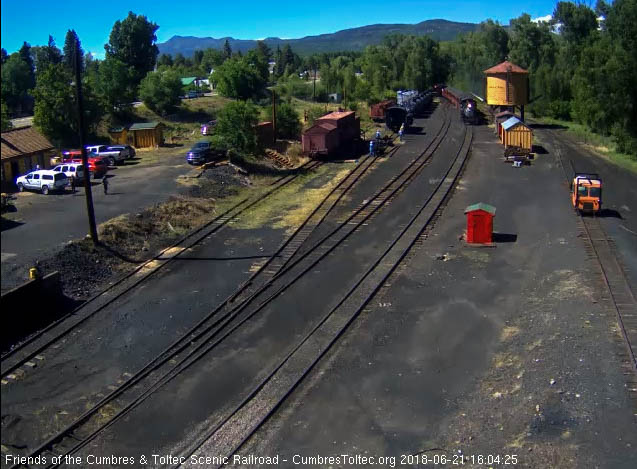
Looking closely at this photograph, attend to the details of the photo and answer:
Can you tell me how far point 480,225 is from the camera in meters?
22.0

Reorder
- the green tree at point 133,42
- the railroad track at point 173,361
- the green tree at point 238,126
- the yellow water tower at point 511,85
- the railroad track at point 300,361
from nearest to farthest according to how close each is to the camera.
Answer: the railroad track at point 300,361 < the railroad track at point 173,361 < the green tree at point 238,126 < the yellow water tower at point 511,85 < the green tree at point 133,42

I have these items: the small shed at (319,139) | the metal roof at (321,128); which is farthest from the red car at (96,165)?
the metal roof at (321,128)

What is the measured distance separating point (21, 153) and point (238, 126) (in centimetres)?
Answer: 1284

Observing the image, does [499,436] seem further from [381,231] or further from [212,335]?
[381,231]

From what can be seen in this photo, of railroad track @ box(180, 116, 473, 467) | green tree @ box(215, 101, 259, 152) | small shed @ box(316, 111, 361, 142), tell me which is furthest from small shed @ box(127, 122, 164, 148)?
railroad track @ box(180, 116, 473, 467)

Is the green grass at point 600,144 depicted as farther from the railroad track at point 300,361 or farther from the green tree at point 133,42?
the green tree at point 133,42

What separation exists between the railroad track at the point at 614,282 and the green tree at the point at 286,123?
29.5 meters

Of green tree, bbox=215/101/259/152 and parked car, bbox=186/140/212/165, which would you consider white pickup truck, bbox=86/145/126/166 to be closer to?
parked car, bbox=186/140/212/165

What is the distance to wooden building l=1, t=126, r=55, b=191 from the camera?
34.5 m

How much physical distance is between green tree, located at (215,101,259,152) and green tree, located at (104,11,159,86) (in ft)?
162

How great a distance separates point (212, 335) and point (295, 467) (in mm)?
5635

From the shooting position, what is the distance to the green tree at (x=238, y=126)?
37.1m

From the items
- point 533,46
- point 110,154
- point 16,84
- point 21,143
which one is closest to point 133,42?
point 16,84

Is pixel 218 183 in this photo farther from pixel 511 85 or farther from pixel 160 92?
pixel 160 92
